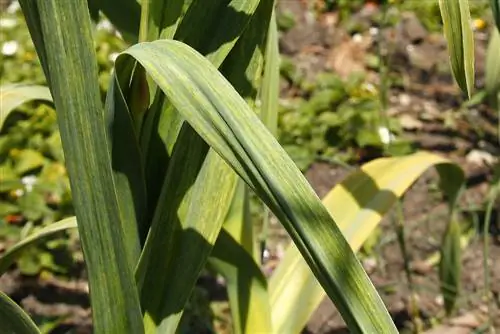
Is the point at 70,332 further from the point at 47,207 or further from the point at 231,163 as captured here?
the point at 231,163

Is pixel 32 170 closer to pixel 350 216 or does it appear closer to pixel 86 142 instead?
pixel 350 216

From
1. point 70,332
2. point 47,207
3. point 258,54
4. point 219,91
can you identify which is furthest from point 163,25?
point 47,207

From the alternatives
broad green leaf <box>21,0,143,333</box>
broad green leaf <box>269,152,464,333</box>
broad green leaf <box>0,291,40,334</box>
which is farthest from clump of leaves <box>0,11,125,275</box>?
broad green leaf <box>21,0,143,333</box>

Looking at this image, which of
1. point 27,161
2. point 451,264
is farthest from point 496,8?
point 27,161

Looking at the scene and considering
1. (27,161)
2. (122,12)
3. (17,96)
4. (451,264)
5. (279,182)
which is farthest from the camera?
(27,161)

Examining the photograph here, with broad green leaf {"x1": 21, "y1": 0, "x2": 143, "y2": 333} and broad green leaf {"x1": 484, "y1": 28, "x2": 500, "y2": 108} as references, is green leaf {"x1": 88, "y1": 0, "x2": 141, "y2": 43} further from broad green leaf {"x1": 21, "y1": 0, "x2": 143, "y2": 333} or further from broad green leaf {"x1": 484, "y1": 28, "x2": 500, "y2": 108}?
broad green leaf {"x1": 484, "y1": 28, "x2": 500, "y2": 108}
